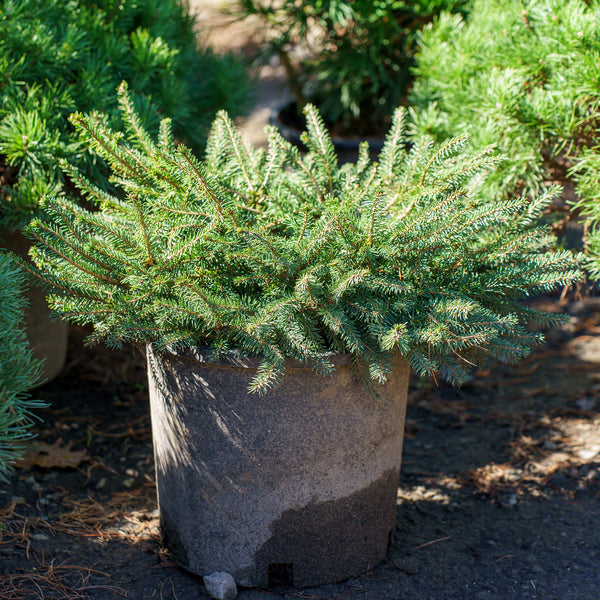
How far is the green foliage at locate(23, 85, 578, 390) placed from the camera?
154 centimetres

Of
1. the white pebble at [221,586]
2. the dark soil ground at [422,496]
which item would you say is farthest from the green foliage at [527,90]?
the white pebble at [221,586]

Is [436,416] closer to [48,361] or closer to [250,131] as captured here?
[48,361]

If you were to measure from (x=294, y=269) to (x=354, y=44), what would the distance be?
2.43 metres

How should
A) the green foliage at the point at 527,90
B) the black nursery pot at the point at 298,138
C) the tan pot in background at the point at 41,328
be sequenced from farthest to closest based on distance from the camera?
the black nursery pot at the point at 298,138
the tan pot in background at the point at 41,328
the green foliage at the point at 527,90

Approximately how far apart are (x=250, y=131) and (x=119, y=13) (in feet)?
12.9

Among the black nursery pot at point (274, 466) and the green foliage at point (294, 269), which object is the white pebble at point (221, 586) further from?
the green foliage at point (294, 269)

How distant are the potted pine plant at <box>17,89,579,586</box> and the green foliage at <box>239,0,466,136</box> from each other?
5.94 feet

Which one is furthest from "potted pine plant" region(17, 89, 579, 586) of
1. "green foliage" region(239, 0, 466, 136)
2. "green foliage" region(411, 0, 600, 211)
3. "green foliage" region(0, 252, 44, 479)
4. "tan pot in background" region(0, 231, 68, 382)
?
"green foliage" region(239, 0, 466, 136)

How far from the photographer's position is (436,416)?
9.50ft

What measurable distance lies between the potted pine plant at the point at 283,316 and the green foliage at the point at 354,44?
5.94 feet

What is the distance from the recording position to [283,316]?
4.99ft

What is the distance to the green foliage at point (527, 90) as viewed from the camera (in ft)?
6.56

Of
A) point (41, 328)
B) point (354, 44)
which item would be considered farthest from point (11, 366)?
point (354, 44)

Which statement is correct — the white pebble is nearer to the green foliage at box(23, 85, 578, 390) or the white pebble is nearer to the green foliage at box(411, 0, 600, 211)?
the green foliage at box(23, 85, 578, 390)
